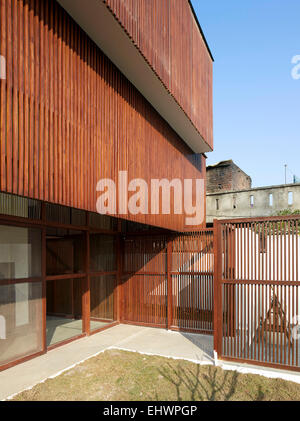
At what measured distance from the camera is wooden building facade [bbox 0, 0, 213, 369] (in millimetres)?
3725

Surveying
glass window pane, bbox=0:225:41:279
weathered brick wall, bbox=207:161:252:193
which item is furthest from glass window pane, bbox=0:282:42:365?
weathered brick wall, bbox=207:161:252:193

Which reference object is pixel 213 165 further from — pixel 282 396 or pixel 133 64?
pixel 282 396

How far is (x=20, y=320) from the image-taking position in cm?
595

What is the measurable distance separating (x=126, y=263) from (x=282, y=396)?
5.53 m

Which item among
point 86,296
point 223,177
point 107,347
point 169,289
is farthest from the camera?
point 223,177

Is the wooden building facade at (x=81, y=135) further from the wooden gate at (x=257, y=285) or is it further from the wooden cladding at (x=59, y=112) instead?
the wooden gate at (x=257, y=285)

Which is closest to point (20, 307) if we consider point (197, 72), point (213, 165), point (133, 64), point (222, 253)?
point (222, 253)

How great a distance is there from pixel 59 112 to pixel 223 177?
69.9ft

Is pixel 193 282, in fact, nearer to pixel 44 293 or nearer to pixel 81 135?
pixel 44 293

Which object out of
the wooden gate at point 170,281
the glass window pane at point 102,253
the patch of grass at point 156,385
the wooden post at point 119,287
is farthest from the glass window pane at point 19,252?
the wooden gate at point 170,281

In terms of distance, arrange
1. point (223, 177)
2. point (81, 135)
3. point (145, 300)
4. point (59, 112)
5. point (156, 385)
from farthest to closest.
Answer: point (223, 177) → point (145, 300) → point (156, 385) → point (81, 135) → point (59, 112)

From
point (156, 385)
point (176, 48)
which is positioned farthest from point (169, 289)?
point (176, 48)

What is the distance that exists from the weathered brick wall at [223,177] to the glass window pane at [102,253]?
54.4 ft

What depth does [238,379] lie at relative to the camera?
5164 millimetres
